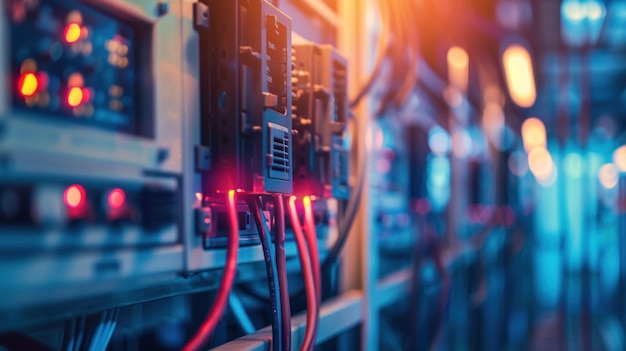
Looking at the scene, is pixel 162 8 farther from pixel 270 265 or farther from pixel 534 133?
pixel 534 133

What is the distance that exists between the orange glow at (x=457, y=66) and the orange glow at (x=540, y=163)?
77.6 inches

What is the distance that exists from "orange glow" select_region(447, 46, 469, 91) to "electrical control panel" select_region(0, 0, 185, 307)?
2.82 m

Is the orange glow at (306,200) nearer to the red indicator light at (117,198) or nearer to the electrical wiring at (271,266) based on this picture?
the electrical wiring at (271,266)

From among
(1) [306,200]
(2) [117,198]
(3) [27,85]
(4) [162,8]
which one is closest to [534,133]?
(1) [306,200]

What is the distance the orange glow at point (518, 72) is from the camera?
3873 millimetres

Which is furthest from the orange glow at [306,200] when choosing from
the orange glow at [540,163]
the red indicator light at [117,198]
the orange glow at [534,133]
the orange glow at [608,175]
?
the orange glow at [608,175]

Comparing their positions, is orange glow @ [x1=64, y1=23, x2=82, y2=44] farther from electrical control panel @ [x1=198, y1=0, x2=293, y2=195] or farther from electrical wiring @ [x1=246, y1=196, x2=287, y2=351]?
electrical wiring @ [x1=246, y1=196, x2=287, y2=351]

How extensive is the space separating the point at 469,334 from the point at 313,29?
3.05 m

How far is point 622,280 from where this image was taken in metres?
5.15

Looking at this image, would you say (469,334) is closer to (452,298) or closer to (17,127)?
(452,298)

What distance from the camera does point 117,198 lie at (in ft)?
2.76

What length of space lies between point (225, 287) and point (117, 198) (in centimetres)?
20

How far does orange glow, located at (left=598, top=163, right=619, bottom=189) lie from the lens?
18.2ft

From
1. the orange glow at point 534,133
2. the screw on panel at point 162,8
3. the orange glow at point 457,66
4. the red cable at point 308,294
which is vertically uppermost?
the orange glow at point 457,66
